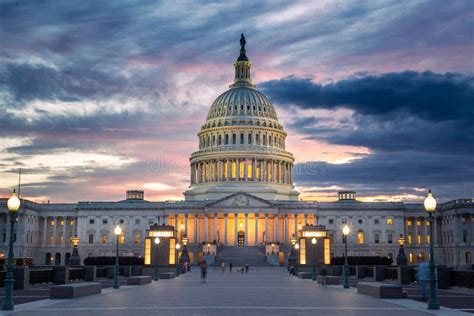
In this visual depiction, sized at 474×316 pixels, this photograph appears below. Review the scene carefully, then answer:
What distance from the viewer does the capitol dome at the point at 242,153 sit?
567 feet

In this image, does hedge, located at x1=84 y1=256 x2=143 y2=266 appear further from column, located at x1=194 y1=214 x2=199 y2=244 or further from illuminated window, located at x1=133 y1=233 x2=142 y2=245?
illuminated window, located at x1=133 y1=233 x2=142 y2=245

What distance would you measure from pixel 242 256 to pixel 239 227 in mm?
22268

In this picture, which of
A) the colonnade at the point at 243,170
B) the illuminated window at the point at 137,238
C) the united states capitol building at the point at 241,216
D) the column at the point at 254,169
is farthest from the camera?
the colonnade at the point at 243,170

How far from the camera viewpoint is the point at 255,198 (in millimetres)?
157000

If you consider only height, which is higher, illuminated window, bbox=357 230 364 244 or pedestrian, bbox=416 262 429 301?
illuminated window, bbox=357 230 364 244

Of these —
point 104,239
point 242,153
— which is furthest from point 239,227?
point 104,239

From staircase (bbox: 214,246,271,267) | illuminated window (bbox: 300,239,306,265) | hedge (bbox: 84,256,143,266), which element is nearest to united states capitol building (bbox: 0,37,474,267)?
staircase (bbox: 214,246,271,267)

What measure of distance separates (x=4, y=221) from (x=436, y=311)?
132 meters

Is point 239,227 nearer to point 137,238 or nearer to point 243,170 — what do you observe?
point 243,170

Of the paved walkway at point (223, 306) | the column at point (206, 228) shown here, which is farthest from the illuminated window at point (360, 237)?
the paved walkway at point (223, 306)

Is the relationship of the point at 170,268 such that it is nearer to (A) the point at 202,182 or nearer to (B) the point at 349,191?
(A) the point at 202,182

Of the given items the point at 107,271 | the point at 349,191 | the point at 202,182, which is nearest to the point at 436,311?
the point at 107,271

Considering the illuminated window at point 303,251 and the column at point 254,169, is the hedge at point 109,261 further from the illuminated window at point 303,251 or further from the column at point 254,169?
the column at point 254,169

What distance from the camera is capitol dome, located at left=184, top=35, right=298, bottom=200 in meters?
173
